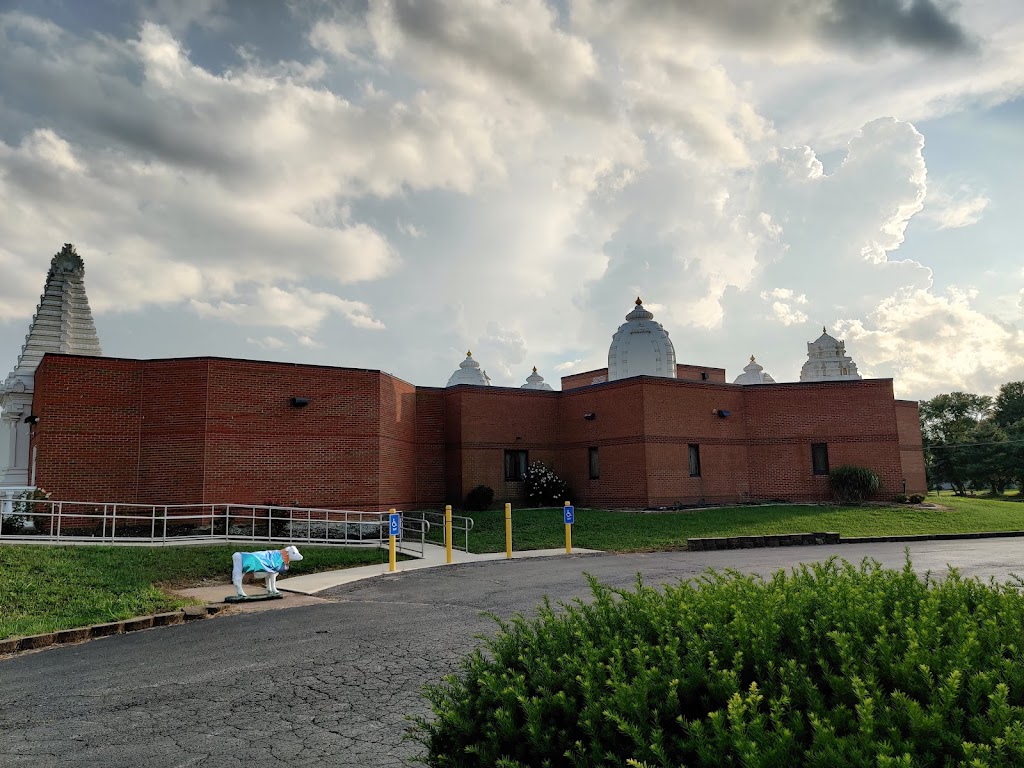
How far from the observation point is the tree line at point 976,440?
58656mm

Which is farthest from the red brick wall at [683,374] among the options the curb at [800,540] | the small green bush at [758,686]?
the small green bush at [758,686]

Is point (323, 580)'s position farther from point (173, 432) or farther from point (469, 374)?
point (469, 374)

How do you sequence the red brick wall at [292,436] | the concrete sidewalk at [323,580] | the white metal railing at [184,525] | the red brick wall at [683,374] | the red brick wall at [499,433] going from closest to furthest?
the concrete sidewalk at [323,580]
the white metal railing at [184,525]
the red brick wall at [292,436]
the red brick wall at [499,433]
the red brick wall at [683,374]

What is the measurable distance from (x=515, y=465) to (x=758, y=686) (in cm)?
2690

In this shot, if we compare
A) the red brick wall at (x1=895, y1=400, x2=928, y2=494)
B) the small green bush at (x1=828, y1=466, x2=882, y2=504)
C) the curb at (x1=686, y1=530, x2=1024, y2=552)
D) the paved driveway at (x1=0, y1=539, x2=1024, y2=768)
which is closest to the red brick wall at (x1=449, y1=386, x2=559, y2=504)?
the curb at (x1=686, y1=530, x2=1024, y2=552)

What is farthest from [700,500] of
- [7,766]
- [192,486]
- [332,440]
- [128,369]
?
[7,766]

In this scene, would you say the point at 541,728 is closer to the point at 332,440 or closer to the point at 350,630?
the point at 350,630

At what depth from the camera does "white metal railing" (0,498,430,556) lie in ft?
56.2

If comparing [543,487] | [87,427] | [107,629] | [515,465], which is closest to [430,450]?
[515,465]

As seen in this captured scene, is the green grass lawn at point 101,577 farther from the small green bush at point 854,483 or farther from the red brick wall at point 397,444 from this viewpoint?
the small green bush at point 854,483

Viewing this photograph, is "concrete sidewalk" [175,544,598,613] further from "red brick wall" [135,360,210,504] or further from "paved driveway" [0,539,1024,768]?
"red brick wall" [135,360,210,504]

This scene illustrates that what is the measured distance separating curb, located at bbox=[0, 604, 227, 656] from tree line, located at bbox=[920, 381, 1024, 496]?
2515 inches

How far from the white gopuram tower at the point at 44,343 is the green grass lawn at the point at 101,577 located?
406 inches

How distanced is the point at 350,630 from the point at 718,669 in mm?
6780
